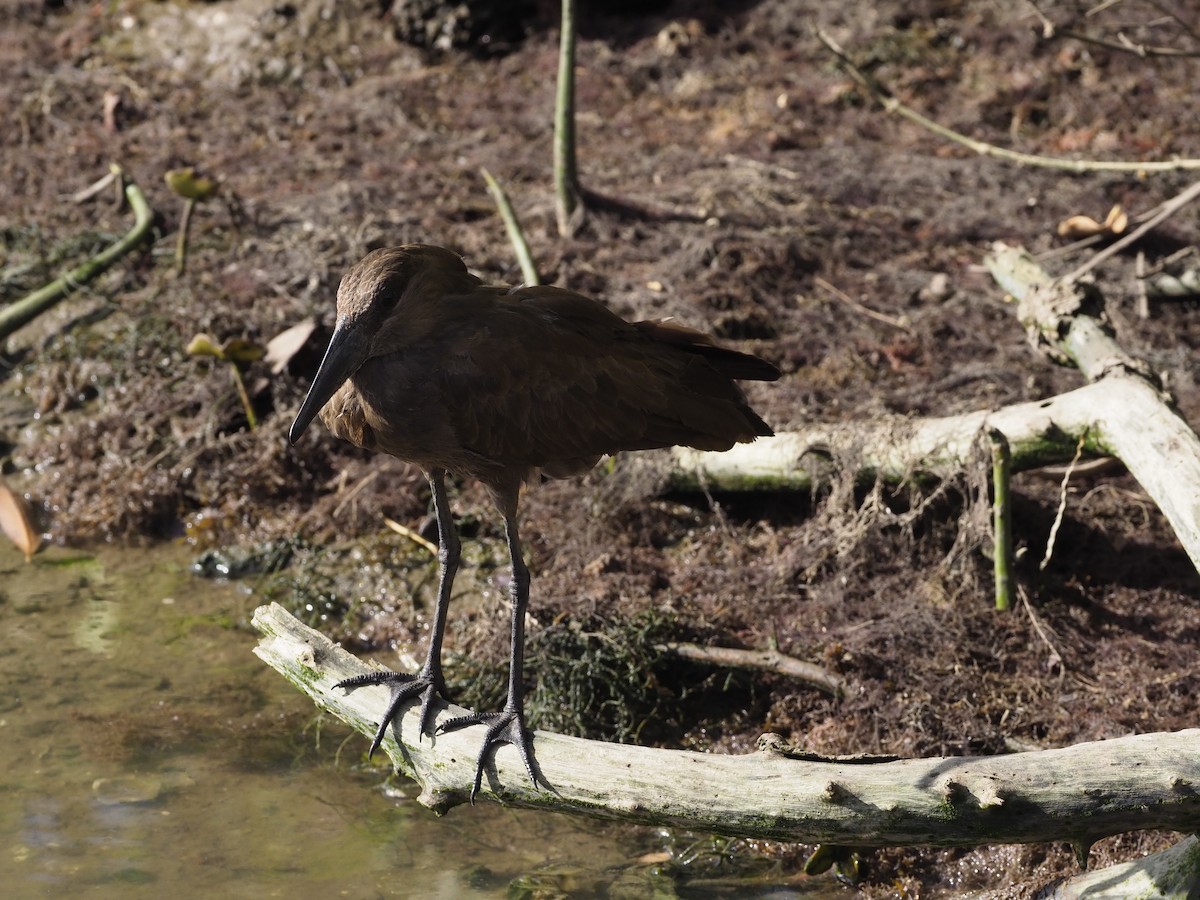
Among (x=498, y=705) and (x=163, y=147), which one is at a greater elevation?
(x=163, y=147)

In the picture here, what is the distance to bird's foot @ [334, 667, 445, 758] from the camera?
4.08 m

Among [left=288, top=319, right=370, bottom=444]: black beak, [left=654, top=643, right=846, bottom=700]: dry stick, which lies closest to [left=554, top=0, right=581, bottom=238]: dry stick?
[left=654, top=643, right=846, bottom=700]: dry stick

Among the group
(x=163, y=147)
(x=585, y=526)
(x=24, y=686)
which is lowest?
(x=24, y=686)

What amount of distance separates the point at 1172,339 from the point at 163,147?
643 cm

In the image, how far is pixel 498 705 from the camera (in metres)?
5.12

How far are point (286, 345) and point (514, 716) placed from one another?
3.15 m

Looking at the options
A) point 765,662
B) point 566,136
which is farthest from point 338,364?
point 566,136

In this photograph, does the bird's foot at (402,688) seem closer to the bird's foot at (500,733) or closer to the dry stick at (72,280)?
the bird's foot at (500,733)

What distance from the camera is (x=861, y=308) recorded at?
709cm

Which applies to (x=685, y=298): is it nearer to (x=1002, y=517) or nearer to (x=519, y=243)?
(x=519, y=243)

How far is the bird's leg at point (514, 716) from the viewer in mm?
3879

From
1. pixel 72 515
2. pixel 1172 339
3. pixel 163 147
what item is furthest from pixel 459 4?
pixel 1172 339

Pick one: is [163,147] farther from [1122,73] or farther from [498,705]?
[1122,73]

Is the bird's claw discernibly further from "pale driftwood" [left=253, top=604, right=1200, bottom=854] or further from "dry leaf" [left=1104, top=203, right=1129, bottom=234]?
"dry leaf" [left=1104, top=203, right=1129, bottom=234]
